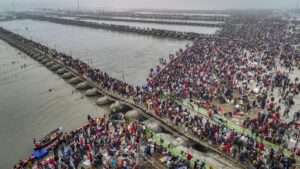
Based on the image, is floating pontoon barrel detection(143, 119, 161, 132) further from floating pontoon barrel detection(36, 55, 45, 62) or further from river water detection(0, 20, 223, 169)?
floating pontoon barrel detection(36, 55, 45, 62)

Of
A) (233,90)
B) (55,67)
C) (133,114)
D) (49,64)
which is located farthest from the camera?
(49,64)

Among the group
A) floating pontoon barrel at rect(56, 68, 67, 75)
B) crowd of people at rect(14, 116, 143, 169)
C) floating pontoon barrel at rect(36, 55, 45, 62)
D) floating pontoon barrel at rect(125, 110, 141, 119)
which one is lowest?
crowd of people at rect(14, 116, 143, 169)

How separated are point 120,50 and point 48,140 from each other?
141 feet

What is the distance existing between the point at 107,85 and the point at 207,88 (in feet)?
45.1

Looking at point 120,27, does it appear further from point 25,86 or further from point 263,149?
point 263,149

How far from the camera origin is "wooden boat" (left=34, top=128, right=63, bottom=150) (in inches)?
978

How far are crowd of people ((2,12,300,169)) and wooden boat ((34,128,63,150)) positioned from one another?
9.55 meters

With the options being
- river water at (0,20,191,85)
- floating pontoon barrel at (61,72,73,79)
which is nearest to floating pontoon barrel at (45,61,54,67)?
river water at (0,20,191,85)

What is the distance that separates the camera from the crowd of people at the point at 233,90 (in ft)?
70.8

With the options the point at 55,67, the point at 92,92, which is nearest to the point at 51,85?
the point at 55,67

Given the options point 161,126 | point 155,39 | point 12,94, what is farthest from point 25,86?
point 155,39

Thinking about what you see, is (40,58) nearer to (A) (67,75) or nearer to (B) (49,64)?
(B) (49,64)

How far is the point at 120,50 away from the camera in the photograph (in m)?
65.9

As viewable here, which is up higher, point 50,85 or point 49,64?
point 49,64
